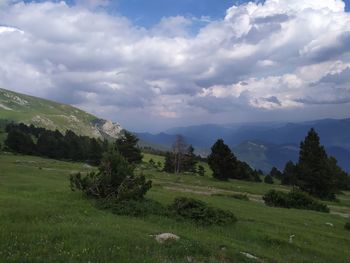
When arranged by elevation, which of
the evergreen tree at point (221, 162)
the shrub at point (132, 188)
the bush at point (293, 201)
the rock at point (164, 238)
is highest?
the evergreen tree at point (221, 162)

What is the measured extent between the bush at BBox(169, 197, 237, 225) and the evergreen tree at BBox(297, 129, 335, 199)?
55555 mm

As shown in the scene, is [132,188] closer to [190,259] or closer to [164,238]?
[164,238]

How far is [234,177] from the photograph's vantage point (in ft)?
328

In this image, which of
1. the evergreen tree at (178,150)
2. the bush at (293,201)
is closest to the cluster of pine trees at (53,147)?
the evergreen tree at (178,150)

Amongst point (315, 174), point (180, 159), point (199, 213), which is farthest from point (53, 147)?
point (199, 213)

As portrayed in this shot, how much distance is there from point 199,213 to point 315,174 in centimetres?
5739

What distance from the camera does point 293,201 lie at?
157 feet

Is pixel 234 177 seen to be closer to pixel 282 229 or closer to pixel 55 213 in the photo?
pixel 282 229

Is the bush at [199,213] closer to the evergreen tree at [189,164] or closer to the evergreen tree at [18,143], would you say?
the evergreen tree at [189,164]

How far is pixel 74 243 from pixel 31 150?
123147 millimetres

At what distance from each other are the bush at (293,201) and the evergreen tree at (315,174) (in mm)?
28381

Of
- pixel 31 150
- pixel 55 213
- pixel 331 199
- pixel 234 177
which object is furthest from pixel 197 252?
pixel 31 150

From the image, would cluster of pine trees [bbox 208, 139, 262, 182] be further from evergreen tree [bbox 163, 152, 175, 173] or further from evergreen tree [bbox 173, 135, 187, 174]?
evergreen tree [bbox 163, 152, 175, 173]

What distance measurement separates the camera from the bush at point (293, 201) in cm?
4688
